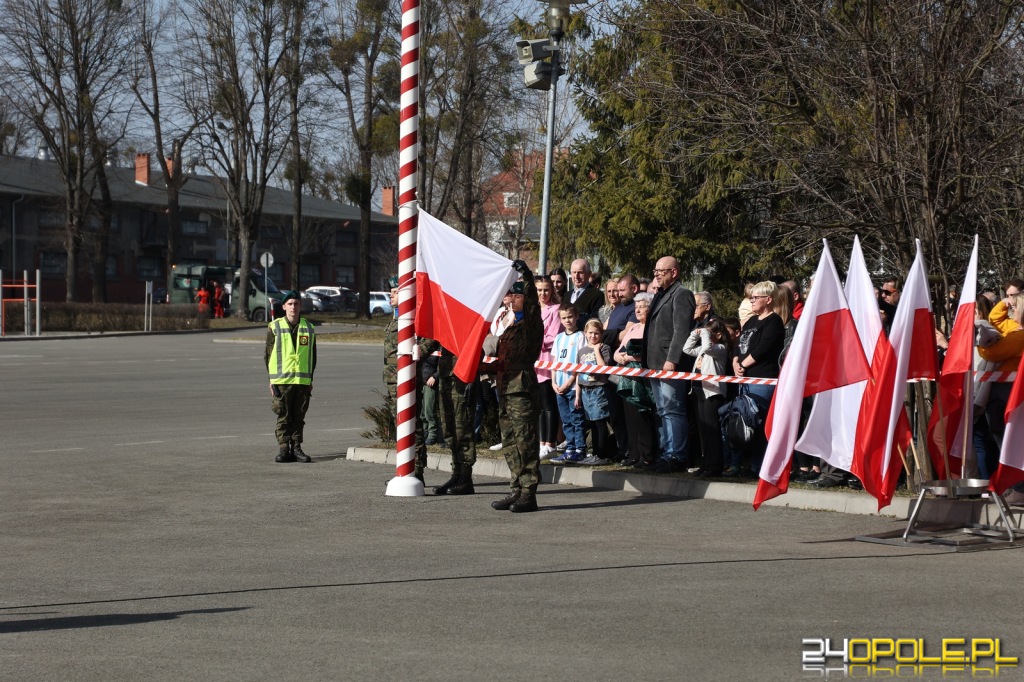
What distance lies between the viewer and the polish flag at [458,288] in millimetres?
11641

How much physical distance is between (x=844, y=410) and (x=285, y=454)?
665 cm

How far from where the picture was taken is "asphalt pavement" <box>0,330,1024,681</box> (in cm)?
621

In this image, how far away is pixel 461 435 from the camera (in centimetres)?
1216

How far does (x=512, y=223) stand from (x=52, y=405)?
208 feet

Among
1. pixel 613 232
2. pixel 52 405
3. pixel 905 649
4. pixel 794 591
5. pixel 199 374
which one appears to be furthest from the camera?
pixel 613 232

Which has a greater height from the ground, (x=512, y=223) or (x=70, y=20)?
(x=70, y=20)

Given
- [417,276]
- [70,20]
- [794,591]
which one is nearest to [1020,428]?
[794,591]

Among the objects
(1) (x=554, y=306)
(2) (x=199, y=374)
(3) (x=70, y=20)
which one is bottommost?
(2) (x=199, y=374)

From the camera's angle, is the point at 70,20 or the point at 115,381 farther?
the point at 70,20

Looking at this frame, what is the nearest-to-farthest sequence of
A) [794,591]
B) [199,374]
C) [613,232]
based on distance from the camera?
[794,591], [199,374], [613,232]

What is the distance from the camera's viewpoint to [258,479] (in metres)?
13.0

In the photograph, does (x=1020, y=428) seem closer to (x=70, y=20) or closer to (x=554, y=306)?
(x=554, y=306)

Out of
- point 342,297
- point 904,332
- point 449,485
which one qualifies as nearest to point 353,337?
point 342,297

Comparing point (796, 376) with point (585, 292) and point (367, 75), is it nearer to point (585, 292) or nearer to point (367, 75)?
point (585, 292)
